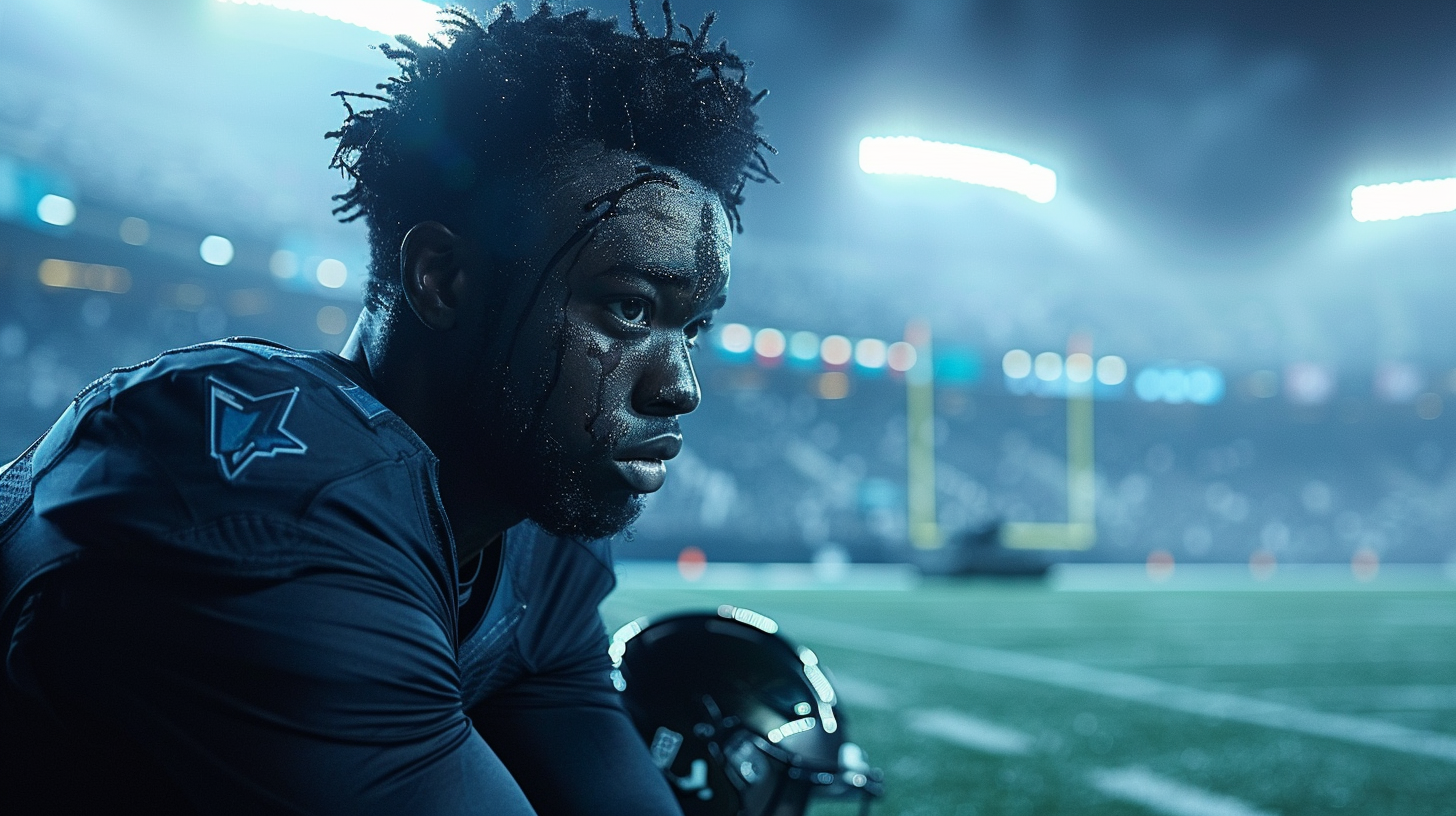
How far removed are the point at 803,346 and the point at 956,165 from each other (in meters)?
4.20

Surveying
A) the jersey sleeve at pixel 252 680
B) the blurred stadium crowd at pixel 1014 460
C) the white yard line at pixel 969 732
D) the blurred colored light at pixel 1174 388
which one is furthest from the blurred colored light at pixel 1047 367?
the jersey sleeve at pixel 252 680

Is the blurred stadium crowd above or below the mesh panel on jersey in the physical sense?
below

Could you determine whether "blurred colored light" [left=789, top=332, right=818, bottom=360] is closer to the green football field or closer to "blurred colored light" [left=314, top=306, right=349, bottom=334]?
"blurred colored light" [left=314, top=306, right=349, bottom=334]

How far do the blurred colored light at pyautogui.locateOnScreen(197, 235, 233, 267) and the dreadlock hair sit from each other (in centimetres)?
1449

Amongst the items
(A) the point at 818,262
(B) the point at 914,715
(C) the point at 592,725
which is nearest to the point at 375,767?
(C) the point at 592,725

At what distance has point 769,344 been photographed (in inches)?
746

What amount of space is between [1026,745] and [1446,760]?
1215mm

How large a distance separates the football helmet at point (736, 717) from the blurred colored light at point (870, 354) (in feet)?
58.4

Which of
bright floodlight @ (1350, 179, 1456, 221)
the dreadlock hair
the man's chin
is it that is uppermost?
bright floodlight @ (1350, 179, 1456, 221)

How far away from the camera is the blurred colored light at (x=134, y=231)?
43.2 ft

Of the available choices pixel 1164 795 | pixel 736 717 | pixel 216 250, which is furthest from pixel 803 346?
pixel 736 717

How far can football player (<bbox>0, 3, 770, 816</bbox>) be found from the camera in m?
0.75

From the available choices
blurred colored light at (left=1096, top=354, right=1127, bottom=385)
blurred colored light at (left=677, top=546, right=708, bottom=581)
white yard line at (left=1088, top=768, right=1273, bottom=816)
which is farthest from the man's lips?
blurred colored light at (left=1096, top=354, right=1127, bottom=385)

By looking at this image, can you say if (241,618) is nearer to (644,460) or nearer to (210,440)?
(210,440)
